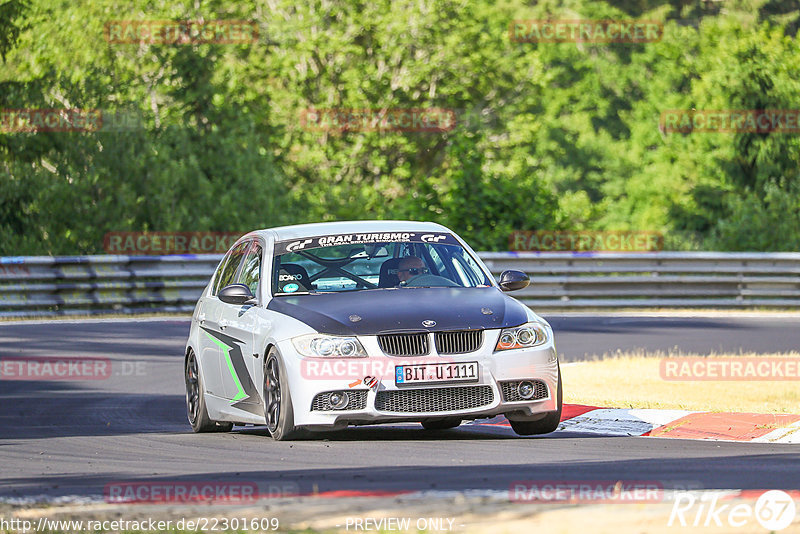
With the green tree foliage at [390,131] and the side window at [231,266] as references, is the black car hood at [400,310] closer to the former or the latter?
the side window at [231,266]

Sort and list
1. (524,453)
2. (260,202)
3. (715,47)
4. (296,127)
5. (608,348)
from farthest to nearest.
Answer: (715,47) → (296,127) → (260,202) → (608,348) → (524,453)

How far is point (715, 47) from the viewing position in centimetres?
5147

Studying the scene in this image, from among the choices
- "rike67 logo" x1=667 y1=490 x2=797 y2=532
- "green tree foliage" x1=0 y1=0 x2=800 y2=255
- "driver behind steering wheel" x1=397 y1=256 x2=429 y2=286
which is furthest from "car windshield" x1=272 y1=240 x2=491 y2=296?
"green tree foliage" x1=0 y1=0 x2=800 y2=255

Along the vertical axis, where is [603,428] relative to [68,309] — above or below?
above

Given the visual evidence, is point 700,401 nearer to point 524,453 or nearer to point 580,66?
point 524,453

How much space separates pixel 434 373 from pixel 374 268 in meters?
1.43

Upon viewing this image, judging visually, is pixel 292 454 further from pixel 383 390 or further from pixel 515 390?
pixel 515 390

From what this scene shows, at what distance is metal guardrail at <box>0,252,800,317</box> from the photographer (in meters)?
23.8

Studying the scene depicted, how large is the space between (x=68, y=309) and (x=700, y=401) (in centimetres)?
1389

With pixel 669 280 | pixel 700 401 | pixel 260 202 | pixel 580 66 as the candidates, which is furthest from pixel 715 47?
pixel 700 401

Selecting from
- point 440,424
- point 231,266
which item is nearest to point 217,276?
point 231,266

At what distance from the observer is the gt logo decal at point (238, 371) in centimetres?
1047

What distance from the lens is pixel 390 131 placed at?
1769 inches

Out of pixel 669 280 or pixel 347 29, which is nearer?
pixel 669 280
